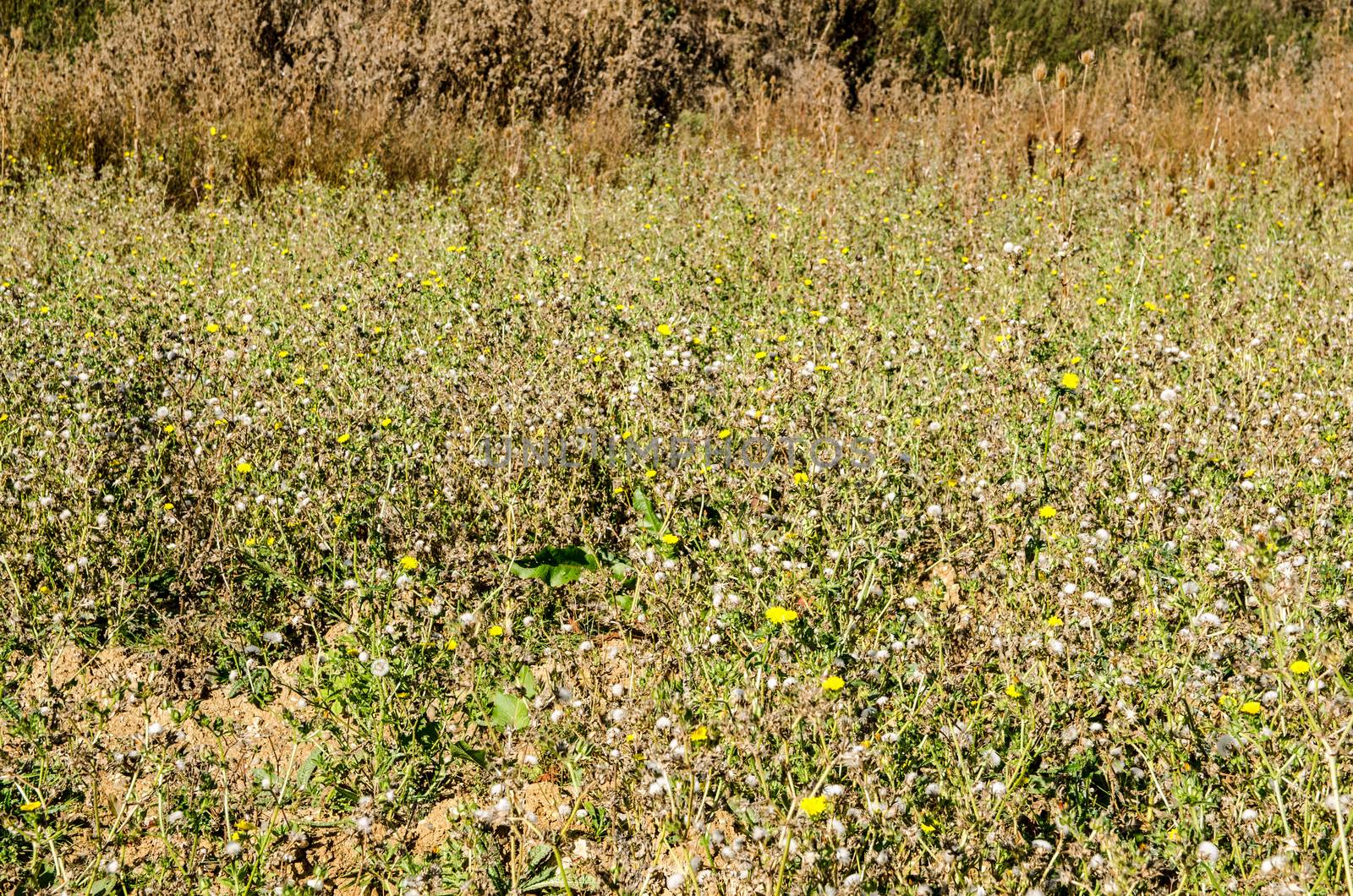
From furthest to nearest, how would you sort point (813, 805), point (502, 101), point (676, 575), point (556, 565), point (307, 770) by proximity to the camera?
point (502, 101)
point (556, 565)
point (676, 575)
point (307, 770)
point (813, 805)

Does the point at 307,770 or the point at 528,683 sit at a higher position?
the point at 528,683

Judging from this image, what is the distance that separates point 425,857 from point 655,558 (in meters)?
1.11

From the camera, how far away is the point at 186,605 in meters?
2.95

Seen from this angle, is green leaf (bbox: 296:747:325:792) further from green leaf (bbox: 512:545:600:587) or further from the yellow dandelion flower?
the yellow dandelion flower

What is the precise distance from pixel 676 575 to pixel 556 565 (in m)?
0.47

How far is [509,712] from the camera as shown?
2650mm

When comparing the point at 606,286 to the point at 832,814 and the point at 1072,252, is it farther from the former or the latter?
the point at 832,814

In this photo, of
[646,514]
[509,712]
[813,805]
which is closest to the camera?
[813,805]

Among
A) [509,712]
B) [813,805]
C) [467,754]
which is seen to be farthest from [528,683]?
[813,805]

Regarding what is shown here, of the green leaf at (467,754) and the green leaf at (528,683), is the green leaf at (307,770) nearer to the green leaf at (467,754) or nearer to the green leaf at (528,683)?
the green leaf at (467,754)

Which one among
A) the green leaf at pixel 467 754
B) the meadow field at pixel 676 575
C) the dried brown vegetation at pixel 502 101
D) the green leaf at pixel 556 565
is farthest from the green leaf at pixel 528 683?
the dried brown vegetation at pixel 502 101

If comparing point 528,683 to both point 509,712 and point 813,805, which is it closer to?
point 509,712

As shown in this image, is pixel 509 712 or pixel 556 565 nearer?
pixel 509 712

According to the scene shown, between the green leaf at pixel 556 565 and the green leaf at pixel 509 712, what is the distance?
538 mm
